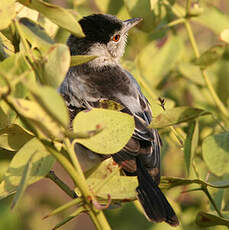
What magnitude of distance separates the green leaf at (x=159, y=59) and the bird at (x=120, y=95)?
0.40 feet

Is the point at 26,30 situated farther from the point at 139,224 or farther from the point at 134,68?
the point at 139,224

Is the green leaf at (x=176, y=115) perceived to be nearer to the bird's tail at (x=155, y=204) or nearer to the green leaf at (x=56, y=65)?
the green leaf at (x=56, y=65)

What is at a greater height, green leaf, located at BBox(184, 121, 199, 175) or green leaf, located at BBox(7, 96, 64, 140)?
green leaf, located at BBox(7, 96, 64, 140)

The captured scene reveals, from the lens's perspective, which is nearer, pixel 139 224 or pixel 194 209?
pixel 139 224

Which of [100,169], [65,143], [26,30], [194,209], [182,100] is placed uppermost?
[26,30]

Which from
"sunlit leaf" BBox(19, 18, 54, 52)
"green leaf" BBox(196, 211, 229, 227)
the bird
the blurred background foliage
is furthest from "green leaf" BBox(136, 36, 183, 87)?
"sunlit leaf" BBox(19, 18, 54, 52)

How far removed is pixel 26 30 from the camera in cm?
151

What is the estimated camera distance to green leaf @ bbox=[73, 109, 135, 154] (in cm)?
141

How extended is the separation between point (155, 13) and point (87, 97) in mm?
653

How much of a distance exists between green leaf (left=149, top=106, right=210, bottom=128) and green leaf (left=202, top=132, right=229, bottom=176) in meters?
0.32

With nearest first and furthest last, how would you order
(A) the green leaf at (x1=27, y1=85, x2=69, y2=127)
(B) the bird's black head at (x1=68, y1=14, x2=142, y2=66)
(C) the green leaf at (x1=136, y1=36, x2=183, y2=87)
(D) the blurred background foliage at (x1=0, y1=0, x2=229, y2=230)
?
(A) the green leaf at (x1=27, y1=85, x2=69, y2=127)
(D) the blurred background foliage at (x1=0, y1=0, x2=229, y2=230)
(C) the green leaf at (x1=136, y1=36, x2=183, y2=87)
(B) the bird's black head at (x1=68, y1=14, x2=142, y2=66)

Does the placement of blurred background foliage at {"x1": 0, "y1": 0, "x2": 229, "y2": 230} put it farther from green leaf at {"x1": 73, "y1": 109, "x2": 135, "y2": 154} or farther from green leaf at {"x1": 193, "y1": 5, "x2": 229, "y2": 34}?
green leaf at {"x1": 73, "y1": 109, "x2": 135, "y2": 154}

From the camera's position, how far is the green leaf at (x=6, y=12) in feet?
4.84

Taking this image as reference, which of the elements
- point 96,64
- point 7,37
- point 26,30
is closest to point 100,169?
point 26,30
